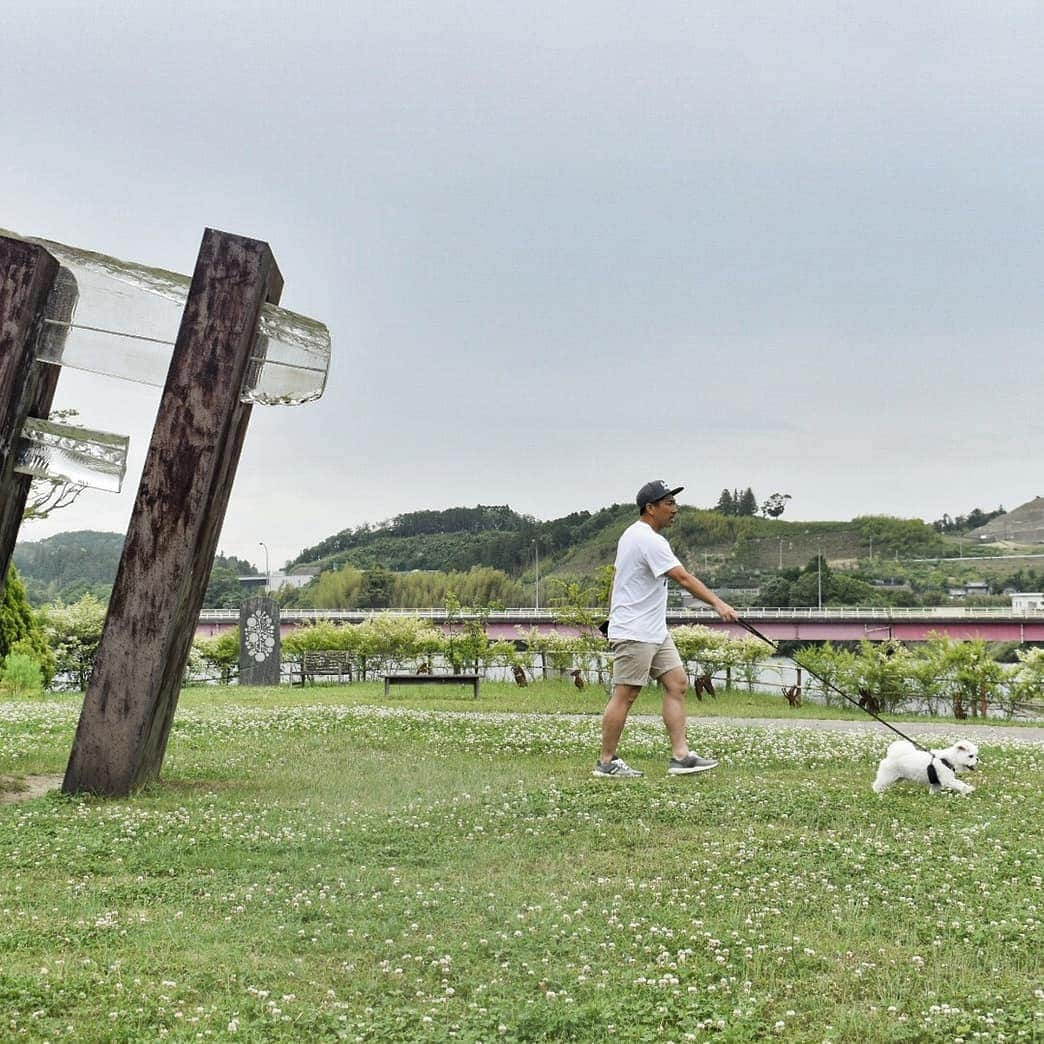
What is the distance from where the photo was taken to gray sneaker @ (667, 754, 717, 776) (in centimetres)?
913

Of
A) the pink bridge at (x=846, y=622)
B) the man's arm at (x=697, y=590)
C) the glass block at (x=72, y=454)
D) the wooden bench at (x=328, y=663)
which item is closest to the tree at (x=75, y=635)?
the wooden bench at (x=328, y=663)

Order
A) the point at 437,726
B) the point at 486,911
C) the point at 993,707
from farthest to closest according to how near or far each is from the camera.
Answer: the point at 993,707 < the point at 437,726 < the point at 486,911

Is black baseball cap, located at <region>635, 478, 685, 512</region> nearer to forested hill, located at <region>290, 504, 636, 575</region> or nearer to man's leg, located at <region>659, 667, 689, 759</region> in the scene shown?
man's leg, located at <region>659, 667, 689, 759</region>

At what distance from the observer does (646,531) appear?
9008 millimetres

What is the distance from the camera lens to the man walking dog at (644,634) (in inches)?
348

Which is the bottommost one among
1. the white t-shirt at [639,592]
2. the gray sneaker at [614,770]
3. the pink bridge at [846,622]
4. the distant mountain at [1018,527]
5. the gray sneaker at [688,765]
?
the gray sneaker at [614,770]

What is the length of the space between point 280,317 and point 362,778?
3.56m

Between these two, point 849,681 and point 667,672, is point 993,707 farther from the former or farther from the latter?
point 667,672

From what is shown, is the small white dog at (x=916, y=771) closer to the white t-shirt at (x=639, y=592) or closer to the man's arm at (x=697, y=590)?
the man's arm at (x=697, y=590)

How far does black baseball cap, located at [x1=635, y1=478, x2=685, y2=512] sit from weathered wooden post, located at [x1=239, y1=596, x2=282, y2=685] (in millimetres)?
22243

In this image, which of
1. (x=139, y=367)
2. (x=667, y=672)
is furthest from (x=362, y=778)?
(x=139, y=367)

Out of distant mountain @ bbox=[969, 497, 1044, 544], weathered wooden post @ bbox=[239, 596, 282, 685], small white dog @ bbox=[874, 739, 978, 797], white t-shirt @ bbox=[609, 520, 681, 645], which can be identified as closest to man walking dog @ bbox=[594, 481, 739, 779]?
white t-shirt @ bbox=[609, 520, 681, 645]

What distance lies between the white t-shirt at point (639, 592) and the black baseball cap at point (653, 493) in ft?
0.83

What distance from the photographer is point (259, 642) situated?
30312mm
